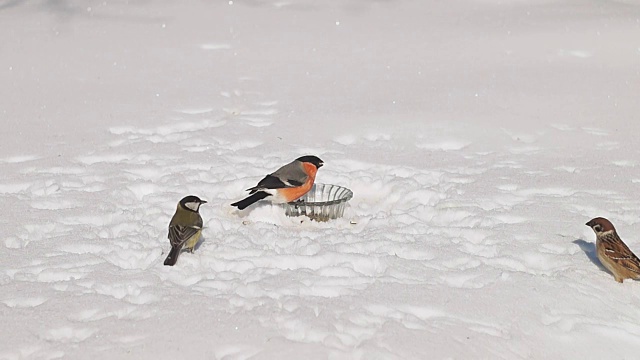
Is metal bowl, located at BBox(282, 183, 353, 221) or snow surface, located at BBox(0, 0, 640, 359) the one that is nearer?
snow surface, located at BBox(0, 0, 640, 359)

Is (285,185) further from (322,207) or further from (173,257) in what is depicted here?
(173,257)

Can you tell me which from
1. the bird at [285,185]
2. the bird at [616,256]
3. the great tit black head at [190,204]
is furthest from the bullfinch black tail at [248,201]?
the bird at [616,256]

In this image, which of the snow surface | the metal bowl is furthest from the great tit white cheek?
the metal bowl

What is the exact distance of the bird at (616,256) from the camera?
16.6 feet

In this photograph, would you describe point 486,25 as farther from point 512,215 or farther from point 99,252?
point 99,252

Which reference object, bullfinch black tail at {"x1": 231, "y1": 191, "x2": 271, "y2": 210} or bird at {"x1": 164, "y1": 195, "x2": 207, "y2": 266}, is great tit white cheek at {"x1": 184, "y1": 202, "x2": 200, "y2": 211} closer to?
bird at {"x1": 164, "y1": 195, "x2": 207, "y2": 266}

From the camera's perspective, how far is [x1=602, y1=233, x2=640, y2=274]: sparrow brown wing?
5.05m

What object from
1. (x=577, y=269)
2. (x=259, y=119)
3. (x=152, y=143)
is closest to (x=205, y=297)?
(x=577, y=269)

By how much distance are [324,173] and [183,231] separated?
87.6 inches

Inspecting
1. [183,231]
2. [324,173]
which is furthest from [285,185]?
[183,231]

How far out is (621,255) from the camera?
16.7ft

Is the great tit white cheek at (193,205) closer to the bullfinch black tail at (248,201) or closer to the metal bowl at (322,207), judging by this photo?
the bullfinch black tail at (248,201)

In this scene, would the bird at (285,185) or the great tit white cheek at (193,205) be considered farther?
the bird at (285,185)

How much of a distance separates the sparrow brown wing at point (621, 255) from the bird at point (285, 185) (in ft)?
7.77
